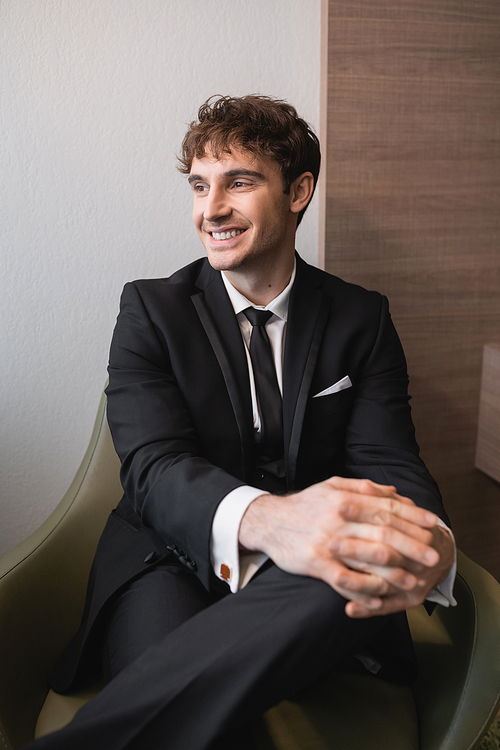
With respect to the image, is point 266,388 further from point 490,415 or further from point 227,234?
point 490,415

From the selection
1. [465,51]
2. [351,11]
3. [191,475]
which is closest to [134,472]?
[191,475]

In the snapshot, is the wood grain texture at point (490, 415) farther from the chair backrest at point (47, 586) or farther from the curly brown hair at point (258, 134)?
the chair backrest at point (47, 586)

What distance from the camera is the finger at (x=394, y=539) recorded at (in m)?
0.88

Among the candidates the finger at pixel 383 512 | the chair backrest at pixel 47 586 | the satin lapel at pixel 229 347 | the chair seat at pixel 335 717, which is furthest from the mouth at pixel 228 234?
the chair seat at pixel 335 717

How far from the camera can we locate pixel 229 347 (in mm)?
1296

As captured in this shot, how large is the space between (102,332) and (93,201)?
364 millimetres

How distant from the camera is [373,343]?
138 centimetres

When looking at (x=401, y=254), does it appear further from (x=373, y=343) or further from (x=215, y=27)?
(x=215, y=27)

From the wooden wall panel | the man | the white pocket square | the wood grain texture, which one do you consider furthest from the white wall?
the wood grain texture

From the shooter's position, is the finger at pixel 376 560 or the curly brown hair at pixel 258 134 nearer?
the finger at pixel 376 560

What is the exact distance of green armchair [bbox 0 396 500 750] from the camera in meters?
1.00

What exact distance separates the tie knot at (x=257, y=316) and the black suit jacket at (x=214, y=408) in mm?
52

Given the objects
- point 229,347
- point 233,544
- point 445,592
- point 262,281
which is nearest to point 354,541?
point 233,544

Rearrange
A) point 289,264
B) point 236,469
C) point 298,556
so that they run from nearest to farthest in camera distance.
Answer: point 298,556
point 236,469
point 289,264
